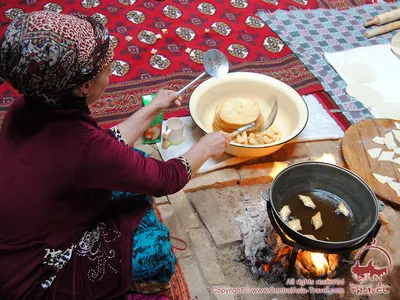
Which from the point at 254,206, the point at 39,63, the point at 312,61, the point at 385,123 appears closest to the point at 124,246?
the point at 39,63

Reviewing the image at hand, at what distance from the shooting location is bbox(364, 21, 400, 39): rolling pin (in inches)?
132

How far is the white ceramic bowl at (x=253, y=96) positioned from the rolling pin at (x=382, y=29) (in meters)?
1.28

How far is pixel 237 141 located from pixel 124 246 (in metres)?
0.96

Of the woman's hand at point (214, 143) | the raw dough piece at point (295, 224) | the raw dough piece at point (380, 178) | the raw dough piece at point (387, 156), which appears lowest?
the raw dough piece at point (380, 178)

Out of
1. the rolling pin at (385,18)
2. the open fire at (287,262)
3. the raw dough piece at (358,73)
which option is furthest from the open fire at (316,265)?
the rolling pin at (385,18)

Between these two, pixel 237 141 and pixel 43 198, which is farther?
pixel 237 141

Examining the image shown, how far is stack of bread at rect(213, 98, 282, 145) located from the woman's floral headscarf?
3.73ft

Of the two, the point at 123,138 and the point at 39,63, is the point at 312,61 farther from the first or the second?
the point at 39,63

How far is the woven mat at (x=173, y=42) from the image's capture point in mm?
2754

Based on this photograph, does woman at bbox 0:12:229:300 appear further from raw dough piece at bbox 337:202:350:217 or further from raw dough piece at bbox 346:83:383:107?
raw dough piece at bbox 346:83:383:107

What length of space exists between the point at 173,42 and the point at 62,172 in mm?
2065

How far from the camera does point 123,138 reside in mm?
1876

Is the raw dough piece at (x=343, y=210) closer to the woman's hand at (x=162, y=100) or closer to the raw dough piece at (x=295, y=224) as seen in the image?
the raw dough piece at (x=295, y=224)

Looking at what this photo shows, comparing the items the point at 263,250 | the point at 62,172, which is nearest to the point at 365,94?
the point at 263,250
